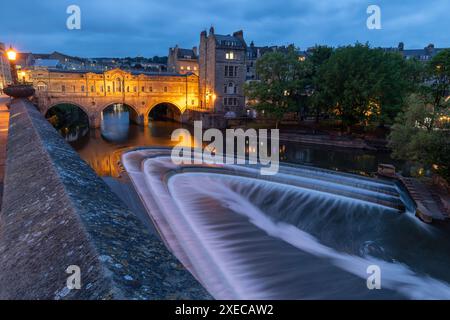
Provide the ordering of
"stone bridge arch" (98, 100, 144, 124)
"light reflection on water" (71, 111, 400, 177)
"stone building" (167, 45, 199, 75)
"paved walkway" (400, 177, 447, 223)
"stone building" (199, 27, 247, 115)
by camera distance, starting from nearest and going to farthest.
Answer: "paved walkway" (400, 177, 447, 223) < "light reflection on water" (71, 111, 400, 177) < "stone bridge arch" (98, 100, 144, 124) < "stone building" (199, 27, 247, 115) < "stone building" (167, 45, 199, 75)

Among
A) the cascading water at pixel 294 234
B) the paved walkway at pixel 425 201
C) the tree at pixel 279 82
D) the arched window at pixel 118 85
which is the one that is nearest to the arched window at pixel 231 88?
the tree at pixel 279 82

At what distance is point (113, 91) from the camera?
5516cm

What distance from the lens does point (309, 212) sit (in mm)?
18125

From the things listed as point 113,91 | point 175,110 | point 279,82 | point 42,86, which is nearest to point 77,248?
point 279,82

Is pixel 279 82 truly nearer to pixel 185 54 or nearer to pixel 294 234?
pixel 294 234

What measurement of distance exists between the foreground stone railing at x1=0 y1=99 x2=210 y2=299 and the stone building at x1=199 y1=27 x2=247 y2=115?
5314 centimetres

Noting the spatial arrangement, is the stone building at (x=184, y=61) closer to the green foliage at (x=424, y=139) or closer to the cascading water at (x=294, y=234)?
the cascading water at (x=294, y=234)

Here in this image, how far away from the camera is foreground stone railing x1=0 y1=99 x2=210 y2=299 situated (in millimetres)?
2512

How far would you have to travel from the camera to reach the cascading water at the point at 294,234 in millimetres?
11234

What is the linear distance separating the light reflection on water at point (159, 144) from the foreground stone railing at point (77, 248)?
70.8ft

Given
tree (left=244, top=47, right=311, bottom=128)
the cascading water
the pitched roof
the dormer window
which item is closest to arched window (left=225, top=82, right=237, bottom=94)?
the dormer window

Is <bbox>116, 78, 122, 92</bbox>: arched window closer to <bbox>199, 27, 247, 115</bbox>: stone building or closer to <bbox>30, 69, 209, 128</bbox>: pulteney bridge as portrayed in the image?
<bbox>30, 69, 209, 128</bbox>: pulteney bridge

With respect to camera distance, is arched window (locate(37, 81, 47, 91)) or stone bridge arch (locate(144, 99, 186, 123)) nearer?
arched window (locate(37, 81, 47, 91))
